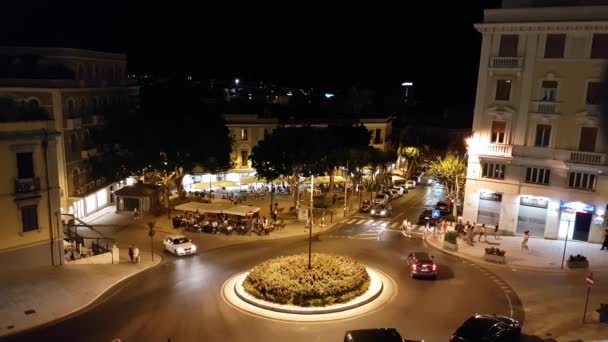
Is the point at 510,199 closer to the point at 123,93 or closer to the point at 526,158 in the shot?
the point at 526,158

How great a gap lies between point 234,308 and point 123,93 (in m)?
34.8

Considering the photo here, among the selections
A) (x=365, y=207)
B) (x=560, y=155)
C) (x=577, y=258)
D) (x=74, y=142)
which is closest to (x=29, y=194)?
(x=74, y=142)

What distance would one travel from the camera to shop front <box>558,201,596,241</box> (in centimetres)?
3562

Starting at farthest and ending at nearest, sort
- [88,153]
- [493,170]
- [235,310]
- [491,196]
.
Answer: [88,153] → [491,196] → [493,170] → [235,310]

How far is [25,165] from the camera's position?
87.8 ft

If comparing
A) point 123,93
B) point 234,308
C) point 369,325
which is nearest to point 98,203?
point 123,93

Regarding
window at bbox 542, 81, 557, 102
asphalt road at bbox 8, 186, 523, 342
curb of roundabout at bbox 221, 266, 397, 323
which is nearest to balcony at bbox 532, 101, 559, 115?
window at bbox 542, 81, 557, 102

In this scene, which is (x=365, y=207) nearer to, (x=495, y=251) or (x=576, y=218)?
(x=495, y=251)

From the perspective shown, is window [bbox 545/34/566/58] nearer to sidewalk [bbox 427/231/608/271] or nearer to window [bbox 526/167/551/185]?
window [bbox 526/167/551/185]

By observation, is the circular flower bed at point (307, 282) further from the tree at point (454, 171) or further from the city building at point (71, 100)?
the city building at point (71, 100)

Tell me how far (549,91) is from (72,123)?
126 ft

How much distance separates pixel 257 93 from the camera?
142 metres

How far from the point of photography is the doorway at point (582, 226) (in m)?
35.8

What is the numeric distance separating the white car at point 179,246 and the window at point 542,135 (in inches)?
1081
